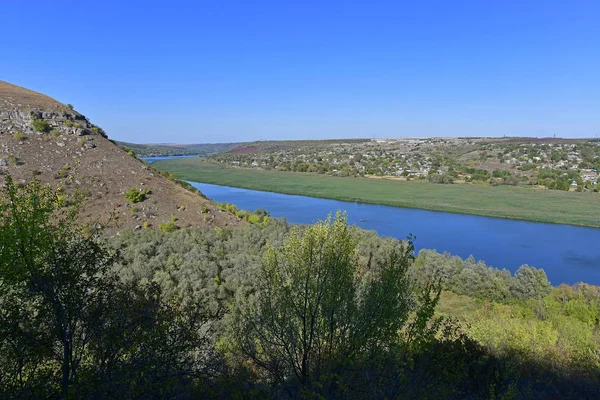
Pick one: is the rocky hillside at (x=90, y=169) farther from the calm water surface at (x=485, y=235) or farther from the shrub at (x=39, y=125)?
the calm water surface at (x=485, y=235)

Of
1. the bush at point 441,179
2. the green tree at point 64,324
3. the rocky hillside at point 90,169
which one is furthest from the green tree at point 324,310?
the bush at point 441,179

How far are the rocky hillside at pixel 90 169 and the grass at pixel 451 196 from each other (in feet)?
112

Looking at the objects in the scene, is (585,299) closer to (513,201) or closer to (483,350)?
(483,350)

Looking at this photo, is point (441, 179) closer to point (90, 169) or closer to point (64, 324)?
point (90, 169)

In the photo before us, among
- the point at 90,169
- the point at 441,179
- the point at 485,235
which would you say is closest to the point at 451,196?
the point at 441,179

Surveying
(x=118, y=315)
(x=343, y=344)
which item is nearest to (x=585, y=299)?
(x=343, y=344)

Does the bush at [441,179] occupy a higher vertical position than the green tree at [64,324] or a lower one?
lower

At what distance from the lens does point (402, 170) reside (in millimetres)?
83625

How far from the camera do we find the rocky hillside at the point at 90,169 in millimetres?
19219

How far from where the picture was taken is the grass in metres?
41.8

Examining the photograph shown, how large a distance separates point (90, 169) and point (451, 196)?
46926 millimetres

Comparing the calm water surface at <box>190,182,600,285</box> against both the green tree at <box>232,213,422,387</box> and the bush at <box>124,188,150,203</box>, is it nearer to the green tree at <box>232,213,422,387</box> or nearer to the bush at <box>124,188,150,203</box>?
the bush at <box>124,188,150,203</box>

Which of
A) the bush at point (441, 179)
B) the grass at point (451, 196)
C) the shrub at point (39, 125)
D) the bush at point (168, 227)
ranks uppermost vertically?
the shrub at point (39, 125)

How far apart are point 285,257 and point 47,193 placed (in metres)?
4.68
